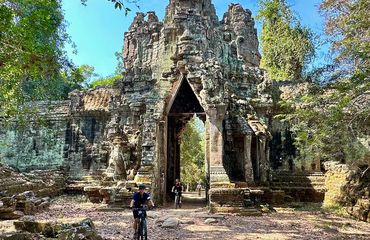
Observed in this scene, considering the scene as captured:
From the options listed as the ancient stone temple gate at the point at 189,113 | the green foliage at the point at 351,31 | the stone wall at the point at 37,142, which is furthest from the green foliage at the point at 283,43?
the green foliage at the point at 351,31

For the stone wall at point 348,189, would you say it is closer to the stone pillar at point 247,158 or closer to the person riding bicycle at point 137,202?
the stone pillar at point 247,158

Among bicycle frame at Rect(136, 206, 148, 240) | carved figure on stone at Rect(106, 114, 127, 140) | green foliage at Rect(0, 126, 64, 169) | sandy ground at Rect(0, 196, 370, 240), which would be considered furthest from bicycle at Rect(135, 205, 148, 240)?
green foliage at Rect(0, 126, 64, 169)

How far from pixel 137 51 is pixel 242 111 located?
5.10m

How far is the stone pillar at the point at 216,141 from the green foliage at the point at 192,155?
17.2 meters

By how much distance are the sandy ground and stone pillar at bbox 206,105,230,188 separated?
1.74 meters

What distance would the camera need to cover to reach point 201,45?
552 inches

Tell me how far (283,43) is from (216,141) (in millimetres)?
17700

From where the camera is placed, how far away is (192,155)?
104ft

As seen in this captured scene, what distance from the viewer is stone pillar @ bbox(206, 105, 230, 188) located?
39.3ft

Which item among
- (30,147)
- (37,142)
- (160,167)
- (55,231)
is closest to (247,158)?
(160,167)

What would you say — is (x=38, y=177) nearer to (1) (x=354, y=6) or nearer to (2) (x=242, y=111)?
(2) (x=242, y=111)

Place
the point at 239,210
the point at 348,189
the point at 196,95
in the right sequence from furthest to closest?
1. the point at 196,95
2. the point at 348,189
3. the point at 239,210

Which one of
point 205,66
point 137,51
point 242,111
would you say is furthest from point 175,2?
point 242,111

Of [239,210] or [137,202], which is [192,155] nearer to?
[239,210]
